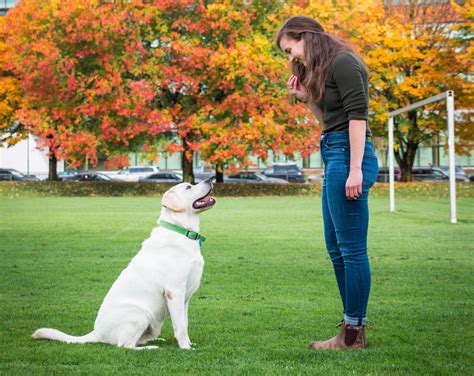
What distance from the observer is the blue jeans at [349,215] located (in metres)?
5.11

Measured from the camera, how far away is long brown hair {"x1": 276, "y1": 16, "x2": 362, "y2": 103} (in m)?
5.04

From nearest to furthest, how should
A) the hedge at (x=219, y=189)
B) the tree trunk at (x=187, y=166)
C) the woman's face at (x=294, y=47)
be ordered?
the woman's face at (x=294, y=47)
the hedge at (x=219, y=189)
the tree trunk at (x=187, y=166)

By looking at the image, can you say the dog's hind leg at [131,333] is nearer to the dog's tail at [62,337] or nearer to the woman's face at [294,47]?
the dog's tail at [62,337]

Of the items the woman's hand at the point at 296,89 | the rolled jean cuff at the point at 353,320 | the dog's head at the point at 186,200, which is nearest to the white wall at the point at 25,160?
the dog's head at the point at 186,200

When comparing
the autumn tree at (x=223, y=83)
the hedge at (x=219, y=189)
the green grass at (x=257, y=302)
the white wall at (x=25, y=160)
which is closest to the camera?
the green grass at (x=257, y=302)

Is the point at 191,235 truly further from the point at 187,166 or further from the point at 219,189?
the point at 219,189

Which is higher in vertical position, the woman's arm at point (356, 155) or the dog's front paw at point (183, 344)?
the woman's arm at point (356, 155)

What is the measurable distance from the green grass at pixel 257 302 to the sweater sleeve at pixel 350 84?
5.19 ft

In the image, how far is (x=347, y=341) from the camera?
5.31 m

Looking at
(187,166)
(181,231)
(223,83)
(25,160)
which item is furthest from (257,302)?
(25,160)

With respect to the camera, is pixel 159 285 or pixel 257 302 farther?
pixel 257 302

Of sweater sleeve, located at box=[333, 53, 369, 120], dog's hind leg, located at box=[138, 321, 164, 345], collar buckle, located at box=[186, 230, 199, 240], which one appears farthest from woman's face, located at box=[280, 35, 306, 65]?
dog's hind leg, located at box=[138, 321, 164, 345]

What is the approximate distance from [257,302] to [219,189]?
30635 millimetres

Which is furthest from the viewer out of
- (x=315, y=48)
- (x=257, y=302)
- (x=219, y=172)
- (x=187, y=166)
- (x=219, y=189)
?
A: (x=219, y=172)
